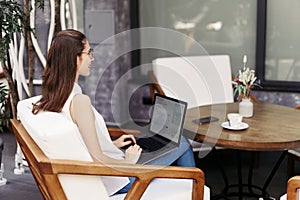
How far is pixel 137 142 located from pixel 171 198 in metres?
0.54

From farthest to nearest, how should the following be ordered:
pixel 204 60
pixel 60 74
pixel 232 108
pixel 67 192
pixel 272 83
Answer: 1. pixel 272 83
2. pixel 204 60
3. pixel 232 108
4. pixel 60 74
5. pixel 67 192

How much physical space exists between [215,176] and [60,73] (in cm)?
205

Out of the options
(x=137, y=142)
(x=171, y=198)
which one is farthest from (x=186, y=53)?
(x=171, y=198)

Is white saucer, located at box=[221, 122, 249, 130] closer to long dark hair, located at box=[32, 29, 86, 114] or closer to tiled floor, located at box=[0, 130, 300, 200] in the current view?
tiled floor, located at box=[0, 130, 300, 200]

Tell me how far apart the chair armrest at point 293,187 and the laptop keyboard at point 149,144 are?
0.80 m

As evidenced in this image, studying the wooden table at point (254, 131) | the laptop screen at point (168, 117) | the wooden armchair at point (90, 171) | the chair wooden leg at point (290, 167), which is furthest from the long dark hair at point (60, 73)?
the chair wooden leg at point (290, 167)

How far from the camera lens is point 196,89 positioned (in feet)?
13.6

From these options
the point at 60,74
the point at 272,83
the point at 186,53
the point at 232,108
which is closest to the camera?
the point at 60,74

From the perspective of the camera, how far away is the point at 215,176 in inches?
153

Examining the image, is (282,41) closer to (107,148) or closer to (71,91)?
(107,148)

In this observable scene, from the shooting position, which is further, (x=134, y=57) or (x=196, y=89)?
(x=134, y=57)

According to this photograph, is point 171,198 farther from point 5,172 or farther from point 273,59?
point 273,59

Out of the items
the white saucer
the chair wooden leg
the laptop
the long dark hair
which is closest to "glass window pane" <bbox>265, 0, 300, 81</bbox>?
the chair wooden leg

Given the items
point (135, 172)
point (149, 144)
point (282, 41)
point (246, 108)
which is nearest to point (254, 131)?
point (246, 108)
